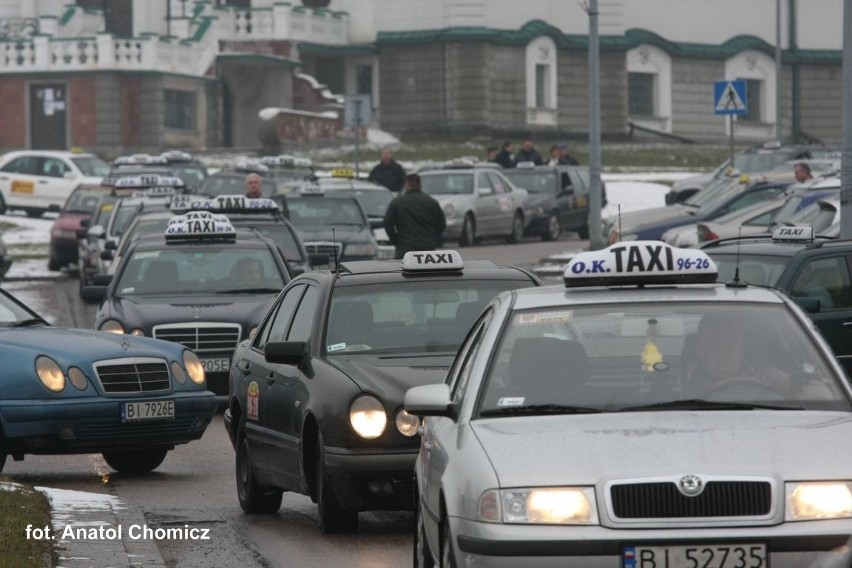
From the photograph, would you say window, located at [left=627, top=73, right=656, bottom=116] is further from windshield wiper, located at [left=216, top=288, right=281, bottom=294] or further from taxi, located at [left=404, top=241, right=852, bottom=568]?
taxi, located at [left=404, top=241, right=852, bottom=568]

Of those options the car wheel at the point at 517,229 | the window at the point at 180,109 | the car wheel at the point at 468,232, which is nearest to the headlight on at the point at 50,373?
the car wheel at the point at 468,232

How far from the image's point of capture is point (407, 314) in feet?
36.7

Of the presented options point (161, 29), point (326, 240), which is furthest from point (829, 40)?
point (326, 240)

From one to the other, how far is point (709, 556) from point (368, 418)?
3.83 meters

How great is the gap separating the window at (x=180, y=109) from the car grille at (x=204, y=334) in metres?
48.6

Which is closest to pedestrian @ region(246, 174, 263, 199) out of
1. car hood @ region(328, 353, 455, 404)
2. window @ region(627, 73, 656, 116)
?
car hood @ region(328, 353, 455, 404)

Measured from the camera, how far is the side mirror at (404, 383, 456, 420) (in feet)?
24.1

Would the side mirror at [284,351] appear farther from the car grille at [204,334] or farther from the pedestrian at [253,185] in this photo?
the pedestrian at [253,185]

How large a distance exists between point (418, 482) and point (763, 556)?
206 cm

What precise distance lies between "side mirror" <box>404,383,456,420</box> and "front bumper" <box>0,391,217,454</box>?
5209 millimetres

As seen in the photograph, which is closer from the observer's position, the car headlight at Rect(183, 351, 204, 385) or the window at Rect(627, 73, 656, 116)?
the car headlight at Rect(183, 351, 204, 385)

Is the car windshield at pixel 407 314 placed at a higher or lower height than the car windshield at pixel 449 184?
higher

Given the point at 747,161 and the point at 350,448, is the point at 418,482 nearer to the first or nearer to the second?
the point at 350,448

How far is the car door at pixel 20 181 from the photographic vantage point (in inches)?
1908
